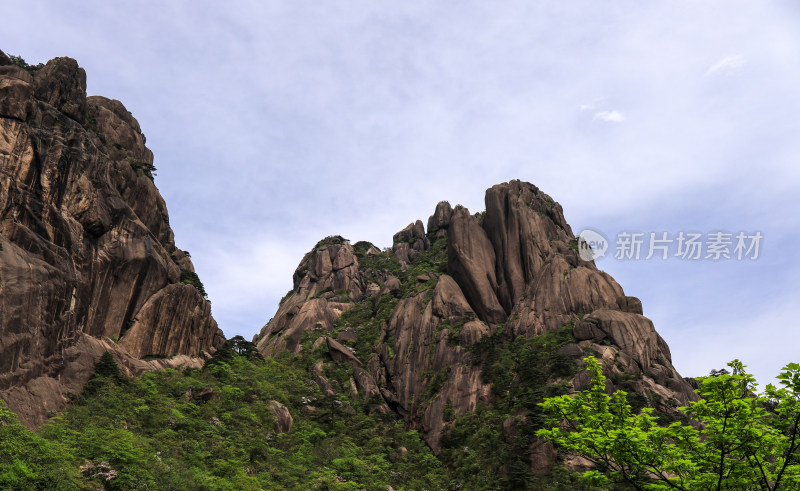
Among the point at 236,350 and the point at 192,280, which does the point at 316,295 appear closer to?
the point at 236,350

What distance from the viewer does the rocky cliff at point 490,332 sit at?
168ft

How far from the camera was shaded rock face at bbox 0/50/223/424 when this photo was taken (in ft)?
91.8

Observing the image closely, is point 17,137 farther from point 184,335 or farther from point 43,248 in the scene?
point 184,335

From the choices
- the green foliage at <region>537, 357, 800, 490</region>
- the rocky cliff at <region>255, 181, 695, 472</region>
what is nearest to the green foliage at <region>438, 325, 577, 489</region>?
the rocky cliff at <region>255, 181, 695, 472</region>

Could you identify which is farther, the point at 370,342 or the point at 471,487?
the point at 370,342

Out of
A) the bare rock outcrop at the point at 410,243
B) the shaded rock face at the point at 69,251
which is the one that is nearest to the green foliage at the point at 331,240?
the bare rock outcrop at the point at 410,243

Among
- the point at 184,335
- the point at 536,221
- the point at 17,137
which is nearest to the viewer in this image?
the point at 17,137

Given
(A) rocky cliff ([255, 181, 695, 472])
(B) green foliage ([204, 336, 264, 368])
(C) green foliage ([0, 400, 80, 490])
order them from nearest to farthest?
1. (C) green foliage ([0, 400, 80, 490])
2. (A) rocky cliff ([255, 181, 695, 472])
3. (B) green foliage ([204, 336, 264, 368])

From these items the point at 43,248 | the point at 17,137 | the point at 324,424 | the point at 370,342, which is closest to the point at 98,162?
the point at 17,137

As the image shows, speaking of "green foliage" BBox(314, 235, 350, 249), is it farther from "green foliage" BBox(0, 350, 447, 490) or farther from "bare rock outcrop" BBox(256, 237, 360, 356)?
"green foliage" BBox(0, 350, 447, 490)

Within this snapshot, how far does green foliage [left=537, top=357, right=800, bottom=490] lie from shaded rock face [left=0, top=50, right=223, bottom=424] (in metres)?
30.0

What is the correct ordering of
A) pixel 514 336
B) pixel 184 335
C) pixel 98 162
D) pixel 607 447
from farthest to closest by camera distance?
pixel 514 336 → pixel 184 335 → pixel 98 162 → pixel 607 447

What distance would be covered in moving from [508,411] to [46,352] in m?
42.7

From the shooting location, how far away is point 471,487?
4328 centimetres
